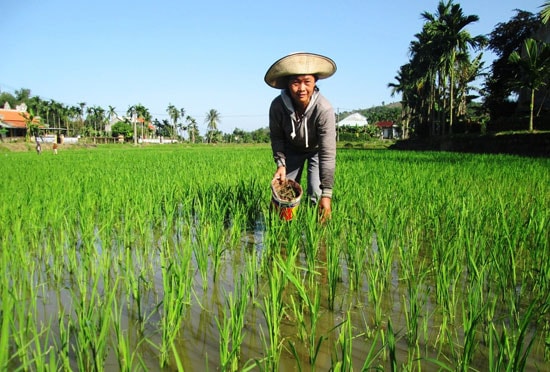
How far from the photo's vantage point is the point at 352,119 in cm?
8094

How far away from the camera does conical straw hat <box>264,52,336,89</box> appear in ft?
7.68

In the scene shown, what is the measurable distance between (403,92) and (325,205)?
35.8 m

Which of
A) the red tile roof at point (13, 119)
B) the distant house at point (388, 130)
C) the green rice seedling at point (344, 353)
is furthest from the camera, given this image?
the distant house at point (388, 130)

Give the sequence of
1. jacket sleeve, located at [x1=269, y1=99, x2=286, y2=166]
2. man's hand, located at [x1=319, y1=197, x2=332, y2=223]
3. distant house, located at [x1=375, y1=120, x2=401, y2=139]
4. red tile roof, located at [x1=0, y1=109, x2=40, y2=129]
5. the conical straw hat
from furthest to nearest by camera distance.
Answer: distant house, located at [x1=375, y1=120, x2=401, y2=139] < red tile roof, located at [x1=0, y1=109, x2=40, y2=129] < jacket sleeve, located at [x1=269, y1=99, x2=286, y2=166] < man's hand, located at [x1=319, y1=197, x2=332, y2=223] < the conical straw hat

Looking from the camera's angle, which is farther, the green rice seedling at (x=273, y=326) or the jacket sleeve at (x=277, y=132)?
the jacket sleeve at (x=277, y=132)

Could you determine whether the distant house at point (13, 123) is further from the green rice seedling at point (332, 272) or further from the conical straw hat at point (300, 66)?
the green rice seedling at point (332, 272)

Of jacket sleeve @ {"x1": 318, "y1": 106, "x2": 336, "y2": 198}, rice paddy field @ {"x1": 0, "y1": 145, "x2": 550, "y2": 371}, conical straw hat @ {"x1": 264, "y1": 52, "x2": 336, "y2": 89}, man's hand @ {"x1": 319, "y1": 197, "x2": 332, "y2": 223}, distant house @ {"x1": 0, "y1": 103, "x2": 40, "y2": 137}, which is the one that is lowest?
rice paddy field @ {"x1": 0, "y1": 145, "x2": 550, "y2": 371}

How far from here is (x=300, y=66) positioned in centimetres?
236

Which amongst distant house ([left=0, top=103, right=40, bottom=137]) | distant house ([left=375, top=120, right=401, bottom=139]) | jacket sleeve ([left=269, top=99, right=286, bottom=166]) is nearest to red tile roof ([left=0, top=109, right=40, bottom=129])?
distant house ([left=0, top=103, right=40, bottom=137])

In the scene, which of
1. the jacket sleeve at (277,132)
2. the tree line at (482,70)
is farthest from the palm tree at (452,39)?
the jacket sleeve at (277,132)

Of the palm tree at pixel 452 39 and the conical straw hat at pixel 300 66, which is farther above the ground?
the palm tree at pixel 452 39

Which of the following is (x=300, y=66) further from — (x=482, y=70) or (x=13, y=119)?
(x=13, y=119)

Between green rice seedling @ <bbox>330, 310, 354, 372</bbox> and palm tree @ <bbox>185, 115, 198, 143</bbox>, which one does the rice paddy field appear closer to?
green rice seedling @ <bbox>330, 310, 354, 372</bbox>

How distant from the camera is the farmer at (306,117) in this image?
7.84 ft
